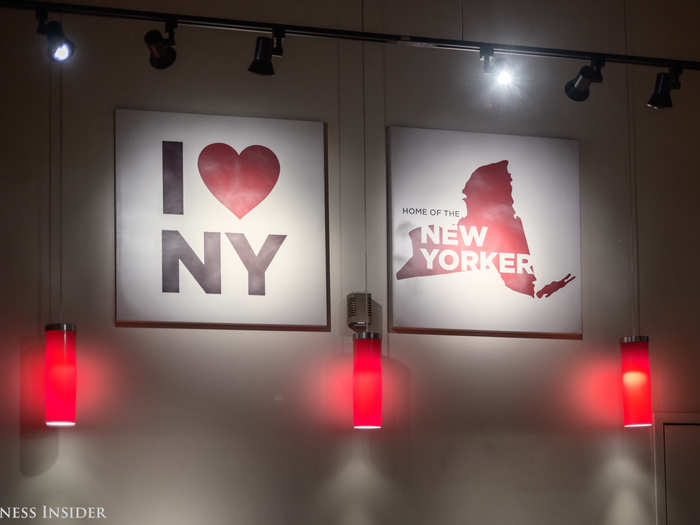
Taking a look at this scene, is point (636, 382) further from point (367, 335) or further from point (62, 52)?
point (62, 52)

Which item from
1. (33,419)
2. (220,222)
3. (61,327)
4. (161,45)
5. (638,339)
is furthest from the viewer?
(638,339)

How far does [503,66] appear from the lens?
4.50m

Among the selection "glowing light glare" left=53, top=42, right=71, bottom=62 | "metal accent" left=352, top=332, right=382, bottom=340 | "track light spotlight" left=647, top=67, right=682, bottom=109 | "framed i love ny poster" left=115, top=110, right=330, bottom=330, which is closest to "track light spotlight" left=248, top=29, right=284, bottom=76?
"framed i love ny poster" left=115, top=110, right=330, bottom=330

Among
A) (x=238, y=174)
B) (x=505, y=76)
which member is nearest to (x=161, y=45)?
(x=238, y=174)

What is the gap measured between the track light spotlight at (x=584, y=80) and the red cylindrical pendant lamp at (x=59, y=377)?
7.98 feet

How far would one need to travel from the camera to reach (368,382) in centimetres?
444

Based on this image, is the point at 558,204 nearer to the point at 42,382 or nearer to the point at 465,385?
the point at 465,385

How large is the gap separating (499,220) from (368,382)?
1085 mm

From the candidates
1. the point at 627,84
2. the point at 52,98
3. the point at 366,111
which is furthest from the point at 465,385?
the point at 52,98

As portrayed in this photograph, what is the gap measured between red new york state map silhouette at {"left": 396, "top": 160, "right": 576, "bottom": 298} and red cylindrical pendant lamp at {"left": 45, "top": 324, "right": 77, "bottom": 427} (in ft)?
6.01

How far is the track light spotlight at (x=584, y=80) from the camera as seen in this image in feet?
14.7

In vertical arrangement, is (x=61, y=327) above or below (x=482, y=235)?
below

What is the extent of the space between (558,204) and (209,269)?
5.77ft

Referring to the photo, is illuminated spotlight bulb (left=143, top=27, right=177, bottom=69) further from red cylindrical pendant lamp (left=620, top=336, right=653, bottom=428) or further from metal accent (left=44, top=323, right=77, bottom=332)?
red cylindrical pendant lamp (left=620, top=336, right=653, bottom=428)
